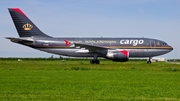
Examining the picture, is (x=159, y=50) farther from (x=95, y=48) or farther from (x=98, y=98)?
(x=98, y=98)

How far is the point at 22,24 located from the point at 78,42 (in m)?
7.52


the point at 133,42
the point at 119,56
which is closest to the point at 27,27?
the point at 119,56

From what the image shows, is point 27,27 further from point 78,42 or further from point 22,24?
point 78,42

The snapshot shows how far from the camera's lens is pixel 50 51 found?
46781 millimetres

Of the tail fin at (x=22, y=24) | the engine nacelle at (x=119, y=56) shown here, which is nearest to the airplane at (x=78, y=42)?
the tail fin at (x=22, y=24)

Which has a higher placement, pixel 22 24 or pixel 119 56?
pixel 22 24

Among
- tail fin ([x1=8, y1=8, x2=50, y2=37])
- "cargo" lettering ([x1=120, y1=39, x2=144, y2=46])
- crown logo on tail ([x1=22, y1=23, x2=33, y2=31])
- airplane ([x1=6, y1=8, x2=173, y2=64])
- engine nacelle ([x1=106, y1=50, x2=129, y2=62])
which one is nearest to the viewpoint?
engine nacelle ([x1=106, y1=50, x2=129, y2=62])

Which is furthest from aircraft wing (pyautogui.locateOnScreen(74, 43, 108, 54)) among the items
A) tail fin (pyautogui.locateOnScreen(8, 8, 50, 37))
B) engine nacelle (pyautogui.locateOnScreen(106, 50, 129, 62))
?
tail fin (pyautogui.locateOnScreen(8, 8, 50, 37))

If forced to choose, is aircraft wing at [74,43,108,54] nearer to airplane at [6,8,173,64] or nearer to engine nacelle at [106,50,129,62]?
airplane at [6,8,173,64]

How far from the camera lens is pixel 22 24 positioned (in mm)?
46688

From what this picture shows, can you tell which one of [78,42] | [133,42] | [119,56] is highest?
[78,42]

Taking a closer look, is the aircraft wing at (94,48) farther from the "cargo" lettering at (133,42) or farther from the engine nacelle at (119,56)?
the "cargo" lettering at (133,42)

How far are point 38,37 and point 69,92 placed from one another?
34.4m

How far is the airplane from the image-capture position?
45.5 m
